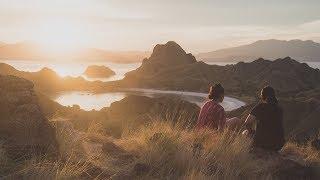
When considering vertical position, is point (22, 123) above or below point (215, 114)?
above

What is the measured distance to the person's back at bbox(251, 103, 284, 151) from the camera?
12.1m

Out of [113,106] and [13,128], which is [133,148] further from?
[113,106]

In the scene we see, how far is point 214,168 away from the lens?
9617mm

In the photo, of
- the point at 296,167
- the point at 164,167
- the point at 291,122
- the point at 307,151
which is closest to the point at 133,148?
the point at 164,167

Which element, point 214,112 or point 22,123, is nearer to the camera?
point 22,123

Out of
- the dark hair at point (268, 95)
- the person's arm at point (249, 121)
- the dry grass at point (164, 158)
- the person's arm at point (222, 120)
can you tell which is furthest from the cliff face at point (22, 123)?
the dark hair at point (268, 95)

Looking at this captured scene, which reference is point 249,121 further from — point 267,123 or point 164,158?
point 164,158

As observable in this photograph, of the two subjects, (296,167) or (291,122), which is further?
(291,122)

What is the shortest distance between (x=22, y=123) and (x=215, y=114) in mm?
5241

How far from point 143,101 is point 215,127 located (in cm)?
→ 5796

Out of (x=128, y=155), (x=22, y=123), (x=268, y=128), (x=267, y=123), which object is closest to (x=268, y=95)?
(x=267, y=123)

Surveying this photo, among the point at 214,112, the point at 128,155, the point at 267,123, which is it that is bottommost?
the point at 128,155

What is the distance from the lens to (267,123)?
482 inches

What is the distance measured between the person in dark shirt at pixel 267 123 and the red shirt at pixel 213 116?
64 centimetres
